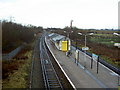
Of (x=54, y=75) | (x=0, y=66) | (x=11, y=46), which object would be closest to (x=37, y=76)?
(x=54, y=75)

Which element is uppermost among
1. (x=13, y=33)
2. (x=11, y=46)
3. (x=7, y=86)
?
(x=13, y=33)

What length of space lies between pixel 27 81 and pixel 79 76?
4.25 metres

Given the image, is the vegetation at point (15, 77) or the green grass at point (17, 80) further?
the vegetation at point (15, 77)

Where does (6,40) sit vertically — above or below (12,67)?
above

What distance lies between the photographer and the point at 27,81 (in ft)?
44.4

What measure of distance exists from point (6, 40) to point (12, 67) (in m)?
8.43

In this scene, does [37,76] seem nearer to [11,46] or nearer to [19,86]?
[19,86]

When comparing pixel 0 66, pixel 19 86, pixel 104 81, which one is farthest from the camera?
pixel 0 66

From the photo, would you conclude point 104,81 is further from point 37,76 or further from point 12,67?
point 12,67

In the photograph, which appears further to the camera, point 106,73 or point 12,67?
point 12,67

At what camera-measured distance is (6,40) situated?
81.6 feet

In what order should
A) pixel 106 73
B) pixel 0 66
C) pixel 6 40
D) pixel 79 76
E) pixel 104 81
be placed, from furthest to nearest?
pixel 6 40 < pixel 0 66 < pixel 106 73 < pixel 79 76 < pixel 104 81

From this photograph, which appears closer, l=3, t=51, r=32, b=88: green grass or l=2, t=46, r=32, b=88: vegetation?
l=3, t=51, r=32, b=88: green grass

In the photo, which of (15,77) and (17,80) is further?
(15,77)
